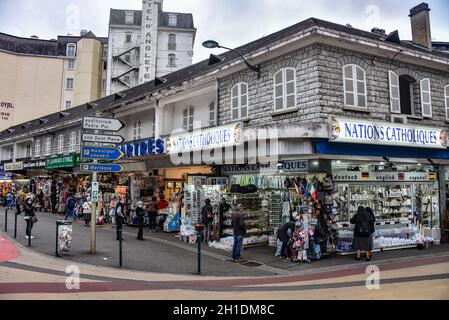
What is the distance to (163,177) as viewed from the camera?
20234 millimetres

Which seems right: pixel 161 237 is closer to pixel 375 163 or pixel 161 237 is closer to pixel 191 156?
pixel 191 156

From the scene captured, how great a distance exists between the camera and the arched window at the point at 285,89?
42.8 feet

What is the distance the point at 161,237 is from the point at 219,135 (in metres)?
5.28

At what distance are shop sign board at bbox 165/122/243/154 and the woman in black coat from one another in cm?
454

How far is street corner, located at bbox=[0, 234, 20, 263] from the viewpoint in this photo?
10.5 meters

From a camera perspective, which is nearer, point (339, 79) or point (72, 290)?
point (72, 290)

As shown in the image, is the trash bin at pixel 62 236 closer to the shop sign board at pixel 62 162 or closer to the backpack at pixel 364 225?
the backpack at pixel 364 225

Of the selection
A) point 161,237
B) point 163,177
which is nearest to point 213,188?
point 161,237

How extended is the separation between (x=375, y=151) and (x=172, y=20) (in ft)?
148

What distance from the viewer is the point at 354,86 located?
13156mm

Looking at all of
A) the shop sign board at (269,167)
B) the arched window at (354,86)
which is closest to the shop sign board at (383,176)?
the shop sign board at (269,167)

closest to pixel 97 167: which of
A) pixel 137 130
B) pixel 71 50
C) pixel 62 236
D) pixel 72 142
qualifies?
pixel 62 236

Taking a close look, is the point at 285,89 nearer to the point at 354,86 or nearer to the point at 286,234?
the point at 354,86

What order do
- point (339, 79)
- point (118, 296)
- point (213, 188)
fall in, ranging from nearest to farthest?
point (118, 296), point (339, 79), point (213, 188)
